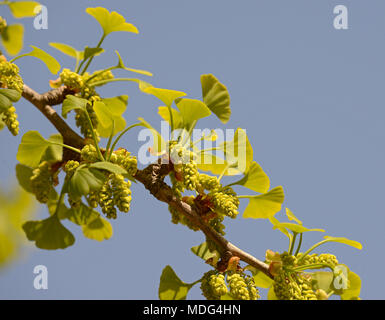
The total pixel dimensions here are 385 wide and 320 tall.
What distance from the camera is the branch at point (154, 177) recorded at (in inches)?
31.0

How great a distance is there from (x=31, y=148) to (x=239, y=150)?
0.39 meters

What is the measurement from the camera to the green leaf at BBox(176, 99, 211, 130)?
0.80 m

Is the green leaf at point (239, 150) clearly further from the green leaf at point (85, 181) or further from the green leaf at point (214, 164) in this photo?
the green leaf at point (85, 181)

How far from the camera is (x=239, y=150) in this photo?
851mm

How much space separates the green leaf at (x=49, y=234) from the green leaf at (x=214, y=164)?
0.95 feet

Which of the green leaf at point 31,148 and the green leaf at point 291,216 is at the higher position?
the green leaf at point 31,148

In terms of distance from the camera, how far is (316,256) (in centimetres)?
82

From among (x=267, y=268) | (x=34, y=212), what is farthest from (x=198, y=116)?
(x=34, y=212)

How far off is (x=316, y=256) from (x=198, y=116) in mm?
341

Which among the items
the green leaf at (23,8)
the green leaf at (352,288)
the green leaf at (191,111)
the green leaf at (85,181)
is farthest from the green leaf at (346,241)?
the green leaf at (23,8)

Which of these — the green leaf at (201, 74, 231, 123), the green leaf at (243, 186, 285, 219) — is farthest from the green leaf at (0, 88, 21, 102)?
the green leaf at (243, 186, 285, 219)

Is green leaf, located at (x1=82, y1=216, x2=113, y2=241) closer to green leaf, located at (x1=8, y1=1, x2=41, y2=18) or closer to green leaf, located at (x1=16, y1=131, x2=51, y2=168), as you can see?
green leaf, located at (x1=16, y1=131, x2=51, y2=168)

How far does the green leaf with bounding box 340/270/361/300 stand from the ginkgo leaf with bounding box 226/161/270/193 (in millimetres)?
233

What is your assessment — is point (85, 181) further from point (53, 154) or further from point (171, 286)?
point (171, 286)
